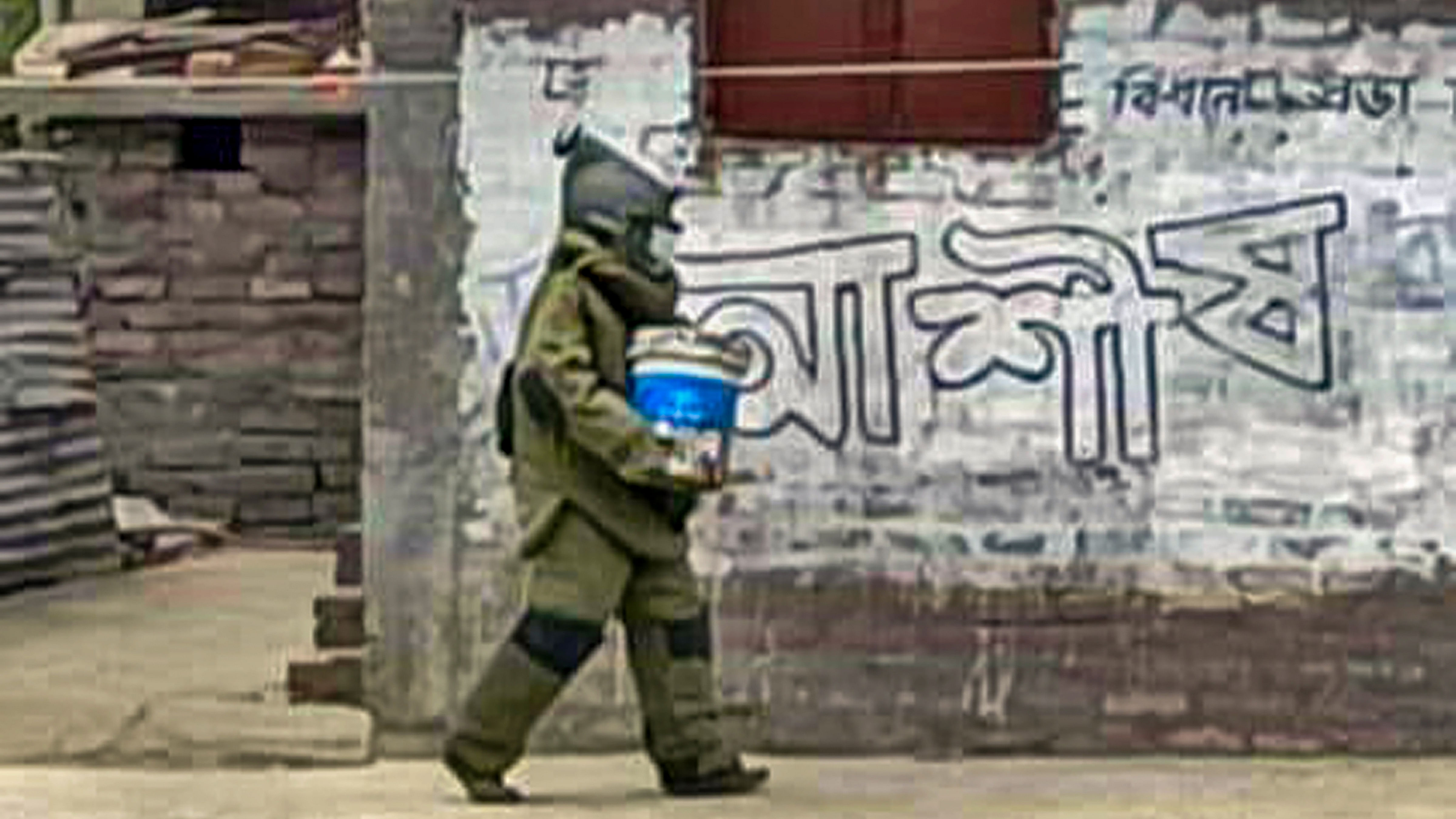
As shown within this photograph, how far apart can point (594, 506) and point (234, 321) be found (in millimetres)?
9749

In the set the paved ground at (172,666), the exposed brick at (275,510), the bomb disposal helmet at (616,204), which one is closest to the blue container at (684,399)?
the bomb disposal helmet at (616,204)

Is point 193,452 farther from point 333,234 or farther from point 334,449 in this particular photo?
point 333,234

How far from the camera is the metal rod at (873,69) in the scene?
10.6 metres

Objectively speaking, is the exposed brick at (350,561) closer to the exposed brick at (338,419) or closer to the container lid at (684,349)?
the container lid at (684,349)

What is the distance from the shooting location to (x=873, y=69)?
10.6 metres

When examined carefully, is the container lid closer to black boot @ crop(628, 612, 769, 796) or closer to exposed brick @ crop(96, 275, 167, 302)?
black boot @ crop(628, 612, 769, 796)

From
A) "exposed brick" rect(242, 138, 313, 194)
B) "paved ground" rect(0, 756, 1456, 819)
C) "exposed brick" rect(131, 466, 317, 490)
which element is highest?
"exposed brick" rect(242, 138, 313, 194)

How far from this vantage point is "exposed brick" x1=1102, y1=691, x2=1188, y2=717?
416 inches

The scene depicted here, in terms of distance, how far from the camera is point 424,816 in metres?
9.49

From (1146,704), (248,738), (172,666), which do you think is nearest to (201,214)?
(172,666)

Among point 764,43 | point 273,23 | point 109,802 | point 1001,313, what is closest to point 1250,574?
point 1001,313

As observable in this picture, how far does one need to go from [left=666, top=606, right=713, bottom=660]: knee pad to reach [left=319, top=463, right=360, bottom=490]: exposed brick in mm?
9245

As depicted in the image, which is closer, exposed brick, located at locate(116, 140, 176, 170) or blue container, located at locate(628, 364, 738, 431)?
blue container, located at locate(628, 364, 738, 431)

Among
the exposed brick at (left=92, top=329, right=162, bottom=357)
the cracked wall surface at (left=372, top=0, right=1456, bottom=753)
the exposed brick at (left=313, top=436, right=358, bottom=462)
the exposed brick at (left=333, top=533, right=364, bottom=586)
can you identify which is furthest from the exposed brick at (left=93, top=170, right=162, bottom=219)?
the cracked wall surface at (left=372, top=0, right=1456, bottom=753)
